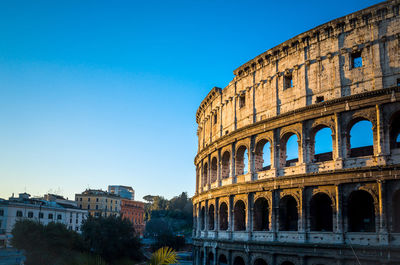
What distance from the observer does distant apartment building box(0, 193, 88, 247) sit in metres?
55.5

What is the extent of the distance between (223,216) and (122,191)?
283 feet

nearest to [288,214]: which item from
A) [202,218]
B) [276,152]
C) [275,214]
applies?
[275,214]

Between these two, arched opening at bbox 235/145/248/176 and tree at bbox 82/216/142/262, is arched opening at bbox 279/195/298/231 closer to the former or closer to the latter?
arched opening at bbox 235/145/248/176

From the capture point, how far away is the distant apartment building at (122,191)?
107m

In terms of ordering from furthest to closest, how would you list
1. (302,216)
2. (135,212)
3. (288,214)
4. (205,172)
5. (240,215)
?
(135,212), (205,172), (240,215), (288,214), (302,216)

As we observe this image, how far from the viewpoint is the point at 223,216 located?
2738 centimetres

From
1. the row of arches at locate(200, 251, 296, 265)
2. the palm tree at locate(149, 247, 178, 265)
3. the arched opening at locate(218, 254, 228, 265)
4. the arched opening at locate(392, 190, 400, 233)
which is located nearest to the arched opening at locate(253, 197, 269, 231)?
the row of arches at locate(200, 251, 296, 265)

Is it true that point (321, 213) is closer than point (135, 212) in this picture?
Yes

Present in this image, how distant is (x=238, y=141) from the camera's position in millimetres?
25422

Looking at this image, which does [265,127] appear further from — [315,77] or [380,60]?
[380,60]

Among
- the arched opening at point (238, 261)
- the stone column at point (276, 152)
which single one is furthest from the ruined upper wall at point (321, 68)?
the arched opening at point (238, 261)

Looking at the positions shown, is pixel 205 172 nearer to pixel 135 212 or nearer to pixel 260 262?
pixel 260 262

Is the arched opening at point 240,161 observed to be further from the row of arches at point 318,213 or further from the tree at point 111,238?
the tree at point 111,238

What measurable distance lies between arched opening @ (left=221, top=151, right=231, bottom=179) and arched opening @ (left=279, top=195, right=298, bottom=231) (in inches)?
253
